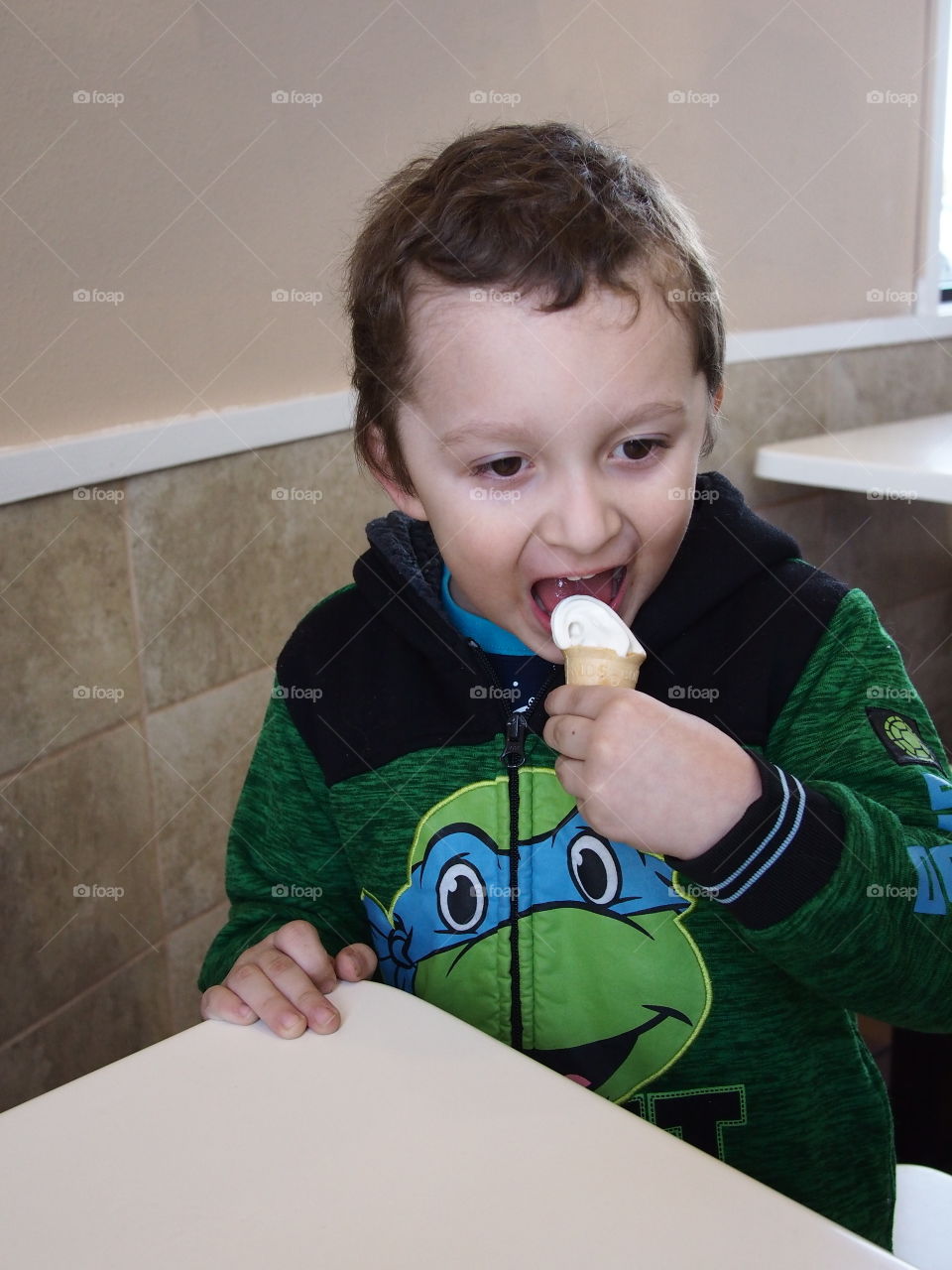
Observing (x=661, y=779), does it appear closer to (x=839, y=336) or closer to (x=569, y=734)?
(x=569, y=734)

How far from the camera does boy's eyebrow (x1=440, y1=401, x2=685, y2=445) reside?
839mm

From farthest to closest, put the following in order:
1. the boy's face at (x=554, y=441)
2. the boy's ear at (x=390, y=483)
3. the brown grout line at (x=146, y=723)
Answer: the brown grout line at (x=146, y=723), the boy's ear at (x=390, y=483), the boy's face at (x=554, y=441)

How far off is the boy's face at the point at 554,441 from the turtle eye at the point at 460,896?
0.19 meters

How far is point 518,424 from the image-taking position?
84 cm

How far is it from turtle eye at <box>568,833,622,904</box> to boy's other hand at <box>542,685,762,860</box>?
16cm

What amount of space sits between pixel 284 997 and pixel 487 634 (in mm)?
379

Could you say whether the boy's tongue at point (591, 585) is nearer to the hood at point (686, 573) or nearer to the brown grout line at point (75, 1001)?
the hood at point (686, 573)

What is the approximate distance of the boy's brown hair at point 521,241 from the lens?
86 cm

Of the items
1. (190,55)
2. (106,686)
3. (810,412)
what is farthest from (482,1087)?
(810,412)

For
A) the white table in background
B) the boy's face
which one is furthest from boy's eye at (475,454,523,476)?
the white table in background

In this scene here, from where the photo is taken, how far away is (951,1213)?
0.94 metres

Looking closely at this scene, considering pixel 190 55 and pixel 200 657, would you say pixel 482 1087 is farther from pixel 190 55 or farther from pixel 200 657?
pixel 190 55

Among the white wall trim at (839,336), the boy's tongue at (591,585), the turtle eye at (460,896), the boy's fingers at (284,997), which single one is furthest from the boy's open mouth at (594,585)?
the white wall trim at (839,336)

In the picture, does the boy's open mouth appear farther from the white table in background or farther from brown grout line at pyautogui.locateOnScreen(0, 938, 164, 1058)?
the white table in background
